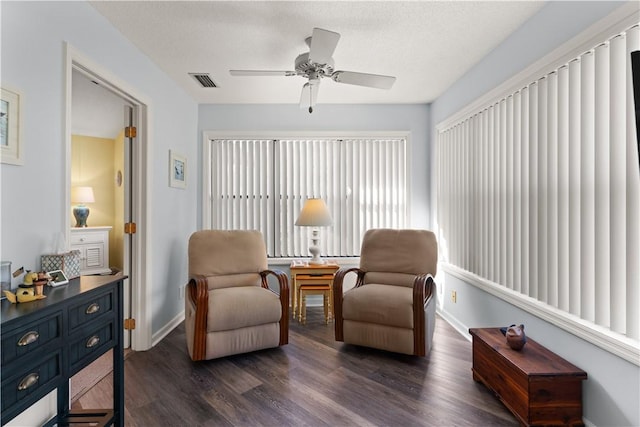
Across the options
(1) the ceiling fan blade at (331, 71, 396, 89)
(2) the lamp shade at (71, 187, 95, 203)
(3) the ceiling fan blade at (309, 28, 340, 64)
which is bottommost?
(2) the lamp shade at (71, 187, 95, 203)

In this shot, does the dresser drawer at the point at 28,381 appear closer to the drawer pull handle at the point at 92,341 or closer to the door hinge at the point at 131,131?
the drawer pull handle at the point at 92,341

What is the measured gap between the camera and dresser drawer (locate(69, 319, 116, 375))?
1.37m

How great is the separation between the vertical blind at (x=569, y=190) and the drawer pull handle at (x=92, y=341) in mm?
2600

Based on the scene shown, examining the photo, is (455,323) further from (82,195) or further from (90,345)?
(82,195)

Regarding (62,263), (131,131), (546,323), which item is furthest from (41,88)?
(546,323)

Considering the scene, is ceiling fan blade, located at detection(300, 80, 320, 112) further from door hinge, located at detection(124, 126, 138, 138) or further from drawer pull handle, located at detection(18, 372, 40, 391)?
drawer pull handle, located at detection(18, 372, 40, 391)

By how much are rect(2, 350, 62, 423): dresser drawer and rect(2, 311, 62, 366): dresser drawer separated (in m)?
0.04

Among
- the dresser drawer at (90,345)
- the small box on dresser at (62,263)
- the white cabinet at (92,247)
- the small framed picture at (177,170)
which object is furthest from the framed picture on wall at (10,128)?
the white cabinet at (92,247)

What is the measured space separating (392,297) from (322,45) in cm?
199

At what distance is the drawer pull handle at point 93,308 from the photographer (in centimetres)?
147

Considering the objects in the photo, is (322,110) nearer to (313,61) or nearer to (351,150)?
(351,150)

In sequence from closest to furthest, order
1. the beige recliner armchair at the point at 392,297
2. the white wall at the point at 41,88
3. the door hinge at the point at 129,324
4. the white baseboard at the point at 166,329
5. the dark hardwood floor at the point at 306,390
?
the white wall at the point at 41,88, the dark hardwood floor at the point at 306,390, the beige recliner armchair at the point at 392,297, the door hinge at the point at 129,324, the white baseboard at the point at 166,329

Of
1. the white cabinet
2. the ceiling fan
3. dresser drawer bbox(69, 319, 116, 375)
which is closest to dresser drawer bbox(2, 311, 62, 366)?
dresser drawer bbox(69, 319, 116, 375)

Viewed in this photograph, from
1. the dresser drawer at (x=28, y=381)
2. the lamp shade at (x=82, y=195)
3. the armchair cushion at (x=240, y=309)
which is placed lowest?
the armchair cushion at (x=240, y=309)
